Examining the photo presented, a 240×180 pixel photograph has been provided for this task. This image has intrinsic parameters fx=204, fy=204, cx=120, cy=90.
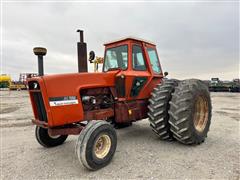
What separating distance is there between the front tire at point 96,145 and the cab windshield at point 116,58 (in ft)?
5.54

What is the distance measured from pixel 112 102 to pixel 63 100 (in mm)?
1250

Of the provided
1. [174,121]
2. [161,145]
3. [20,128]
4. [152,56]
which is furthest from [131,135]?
[20,128]

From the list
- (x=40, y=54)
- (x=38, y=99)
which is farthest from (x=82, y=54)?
(x=38, y=99)

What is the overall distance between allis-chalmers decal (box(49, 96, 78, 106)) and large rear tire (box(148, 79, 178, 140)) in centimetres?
175

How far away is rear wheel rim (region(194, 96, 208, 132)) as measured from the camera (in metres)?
4.96

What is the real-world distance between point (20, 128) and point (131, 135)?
13.0ft

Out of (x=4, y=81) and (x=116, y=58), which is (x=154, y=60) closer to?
(x=116, y=58)

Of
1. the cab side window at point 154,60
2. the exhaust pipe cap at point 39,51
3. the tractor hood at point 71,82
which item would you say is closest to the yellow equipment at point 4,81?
the cab side window at point 154,60

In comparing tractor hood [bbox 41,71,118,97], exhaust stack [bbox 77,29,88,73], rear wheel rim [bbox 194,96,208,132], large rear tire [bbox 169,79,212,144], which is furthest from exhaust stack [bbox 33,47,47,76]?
rear wheel rim [bbox 194,96,208,132]

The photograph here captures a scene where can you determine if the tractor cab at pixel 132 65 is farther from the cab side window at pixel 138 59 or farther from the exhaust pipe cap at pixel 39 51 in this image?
the exhaust pipe cap at pixel 39 51

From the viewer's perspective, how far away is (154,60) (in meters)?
5.50

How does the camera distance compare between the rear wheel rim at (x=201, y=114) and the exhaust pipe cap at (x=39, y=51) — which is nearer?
the exhaust pipe cap at (x=39, y=51)

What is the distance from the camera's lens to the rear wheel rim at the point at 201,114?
496 cm

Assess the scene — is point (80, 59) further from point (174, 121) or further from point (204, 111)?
point (204, 111)
